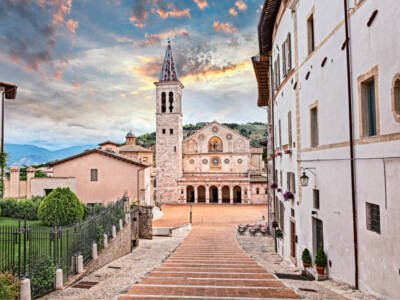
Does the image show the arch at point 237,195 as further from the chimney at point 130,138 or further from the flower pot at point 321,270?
the flower pot at point 321,270

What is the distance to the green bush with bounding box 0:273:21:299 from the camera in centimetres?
623

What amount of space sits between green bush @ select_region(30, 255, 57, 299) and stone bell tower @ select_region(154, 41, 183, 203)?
39.8 m

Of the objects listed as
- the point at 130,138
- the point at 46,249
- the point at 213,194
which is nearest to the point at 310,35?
the point at 46,249

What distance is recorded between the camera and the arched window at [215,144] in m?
51.3

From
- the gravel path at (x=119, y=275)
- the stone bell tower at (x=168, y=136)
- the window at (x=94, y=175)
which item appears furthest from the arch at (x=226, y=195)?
the gravel path at (x=119, y=275)

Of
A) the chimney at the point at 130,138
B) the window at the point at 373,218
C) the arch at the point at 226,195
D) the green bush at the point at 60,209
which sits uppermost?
the chimney at the point at 130,138

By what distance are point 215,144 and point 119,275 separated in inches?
1633

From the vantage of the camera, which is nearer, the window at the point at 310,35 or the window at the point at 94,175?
the window at the point at 310,35

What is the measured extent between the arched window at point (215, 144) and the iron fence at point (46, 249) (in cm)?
3699

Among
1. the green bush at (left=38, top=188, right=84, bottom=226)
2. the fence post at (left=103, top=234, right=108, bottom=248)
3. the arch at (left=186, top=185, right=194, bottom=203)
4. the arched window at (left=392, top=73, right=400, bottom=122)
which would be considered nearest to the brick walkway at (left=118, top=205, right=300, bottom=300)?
the fence post at (left=103, top=234, right=108, bottom=248)

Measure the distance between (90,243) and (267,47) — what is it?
14375 millimetres

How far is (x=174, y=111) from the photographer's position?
49125 millimetres

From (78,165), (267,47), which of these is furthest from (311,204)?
(78,165)

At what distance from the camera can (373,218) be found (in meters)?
6.47
